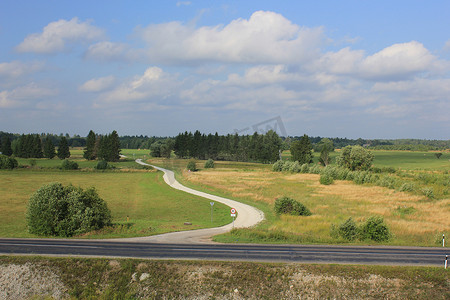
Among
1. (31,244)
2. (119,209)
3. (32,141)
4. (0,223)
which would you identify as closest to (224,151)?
(32,141)

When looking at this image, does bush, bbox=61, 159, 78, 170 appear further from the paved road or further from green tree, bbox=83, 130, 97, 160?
the paved road

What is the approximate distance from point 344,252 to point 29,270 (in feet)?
71.2

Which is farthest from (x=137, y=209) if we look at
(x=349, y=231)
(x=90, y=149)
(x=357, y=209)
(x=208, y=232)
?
(x=90, y=149)

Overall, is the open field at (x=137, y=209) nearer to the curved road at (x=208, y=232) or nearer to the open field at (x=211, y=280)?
the curved road at (x=208, y=232)

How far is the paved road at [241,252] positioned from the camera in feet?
74.6

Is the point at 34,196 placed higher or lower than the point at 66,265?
higher

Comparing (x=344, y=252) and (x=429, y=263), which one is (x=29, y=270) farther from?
(x=429, y=263)

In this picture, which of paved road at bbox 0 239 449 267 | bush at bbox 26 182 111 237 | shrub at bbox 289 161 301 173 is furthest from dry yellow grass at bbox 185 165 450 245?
shrub at bbox 289 161 301 173

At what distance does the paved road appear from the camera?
22.7 metres

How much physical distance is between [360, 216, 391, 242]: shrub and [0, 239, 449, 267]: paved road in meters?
3.63

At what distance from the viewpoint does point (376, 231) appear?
3038cm

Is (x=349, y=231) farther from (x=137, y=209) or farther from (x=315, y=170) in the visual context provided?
(x=315, y=170)

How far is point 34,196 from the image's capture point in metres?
33.4

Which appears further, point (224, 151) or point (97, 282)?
point (224, 151)
